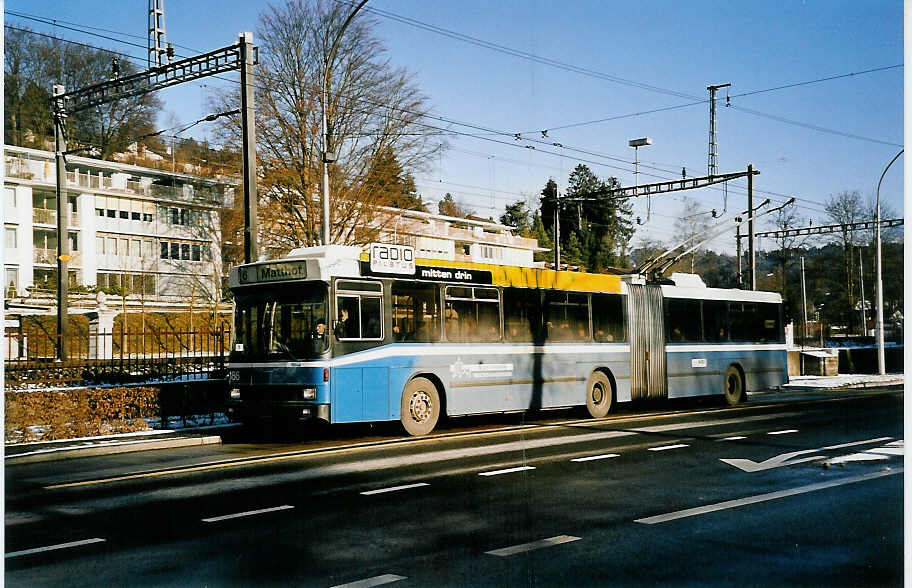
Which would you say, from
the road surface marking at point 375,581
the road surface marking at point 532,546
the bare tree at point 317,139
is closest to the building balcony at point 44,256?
the bare tree at point 317,139

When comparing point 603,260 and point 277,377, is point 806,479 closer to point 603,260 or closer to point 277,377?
point 277,377

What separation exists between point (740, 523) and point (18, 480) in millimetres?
8377

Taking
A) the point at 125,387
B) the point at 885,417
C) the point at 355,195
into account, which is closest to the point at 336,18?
the point at 355,195

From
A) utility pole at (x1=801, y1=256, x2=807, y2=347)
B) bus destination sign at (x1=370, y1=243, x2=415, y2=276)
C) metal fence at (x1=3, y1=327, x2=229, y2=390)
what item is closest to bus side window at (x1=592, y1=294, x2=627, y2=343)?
bus destination sign at (x1=370, y1=243, x2=415, y2=276)

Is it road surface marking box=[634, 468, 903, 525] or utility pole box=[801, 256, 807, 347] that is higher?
utility pole box=[801, 256, 807, 347]

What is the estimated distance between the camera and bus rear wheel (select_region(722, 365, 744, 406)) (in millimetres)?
23484

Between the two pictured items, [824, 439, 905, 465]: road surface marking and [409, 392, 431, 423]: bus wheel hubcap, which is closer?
[824, 439, 905, 465]: road surface marking

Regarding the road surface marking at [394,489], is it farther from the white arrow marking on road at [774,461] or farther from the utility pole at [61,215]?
the utility pole at [61,215]

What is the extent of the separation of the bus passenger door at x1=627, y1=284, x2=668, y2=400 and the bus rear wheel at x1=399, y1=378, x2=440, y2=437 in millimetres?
5989

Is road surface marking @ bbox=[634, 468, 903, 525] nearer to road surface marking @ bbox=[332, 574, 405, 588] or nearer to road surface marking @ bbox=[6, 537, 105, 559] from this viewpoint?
road surface marking @ bbox=[332, 574, 405, 588]

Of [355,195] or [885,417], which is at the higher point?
[355,195]

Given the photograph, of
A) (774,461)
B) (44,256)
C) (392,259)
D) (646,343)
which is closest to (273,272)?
(392,259)

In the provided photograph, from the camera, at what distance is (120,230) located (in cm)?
5988

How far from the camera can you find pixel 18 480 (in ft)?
37.2
